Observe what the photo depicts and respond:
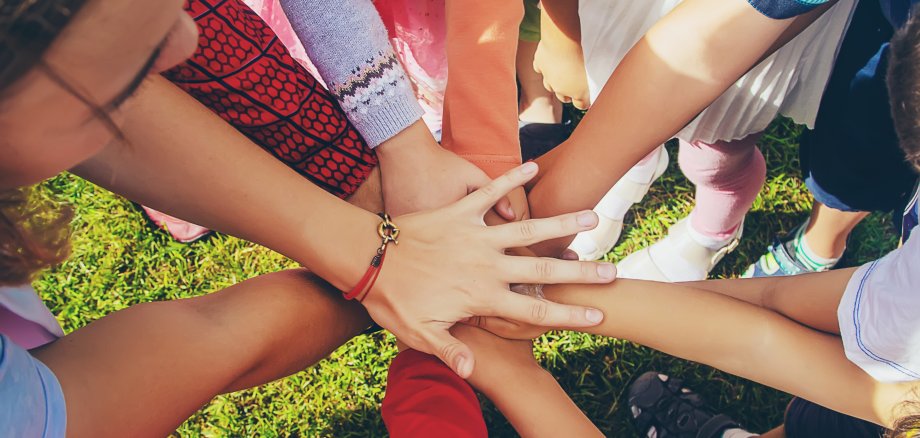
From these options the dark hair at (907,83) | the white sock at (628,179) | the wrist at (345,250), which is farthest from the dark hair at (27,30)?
the white sock at (628,179)

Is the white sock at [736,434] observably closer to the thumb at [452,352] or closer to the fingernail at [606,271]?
the fingernail at [606,271]

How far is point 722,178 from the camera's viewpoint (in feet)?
5.58

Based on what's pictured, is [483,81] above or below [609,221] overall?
above

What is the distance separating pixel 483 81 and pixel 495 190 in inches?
9.9

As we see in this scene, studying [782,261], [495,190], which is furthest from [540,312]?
[782,261]

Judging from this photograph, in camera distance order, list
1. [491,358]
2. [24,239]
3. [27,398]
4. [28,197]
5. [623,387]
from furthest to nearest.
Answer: [623,387] → [491,358] → [28,197] → [24,239] → [27,398]

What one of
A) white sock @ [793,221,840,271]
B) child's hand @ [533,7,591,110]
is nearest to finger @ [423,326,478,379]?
child's hand @ [533,7,591,110]

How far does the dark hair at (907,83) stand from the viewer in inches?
36.4

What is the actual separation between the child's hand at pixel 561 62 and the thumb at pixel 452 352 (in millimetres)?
853

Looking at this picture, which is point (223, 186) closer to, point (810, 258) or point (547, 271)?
point (547, 271)

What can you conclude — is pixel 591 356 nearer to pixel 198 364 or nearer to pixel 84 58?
pixel 198 364

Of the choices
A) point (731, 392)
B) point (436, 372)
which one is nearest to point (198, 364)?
point (436, 372)

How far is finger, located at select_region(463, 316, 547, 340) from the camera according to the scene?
4.20ft

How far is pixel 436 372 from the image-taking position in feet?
4.02
